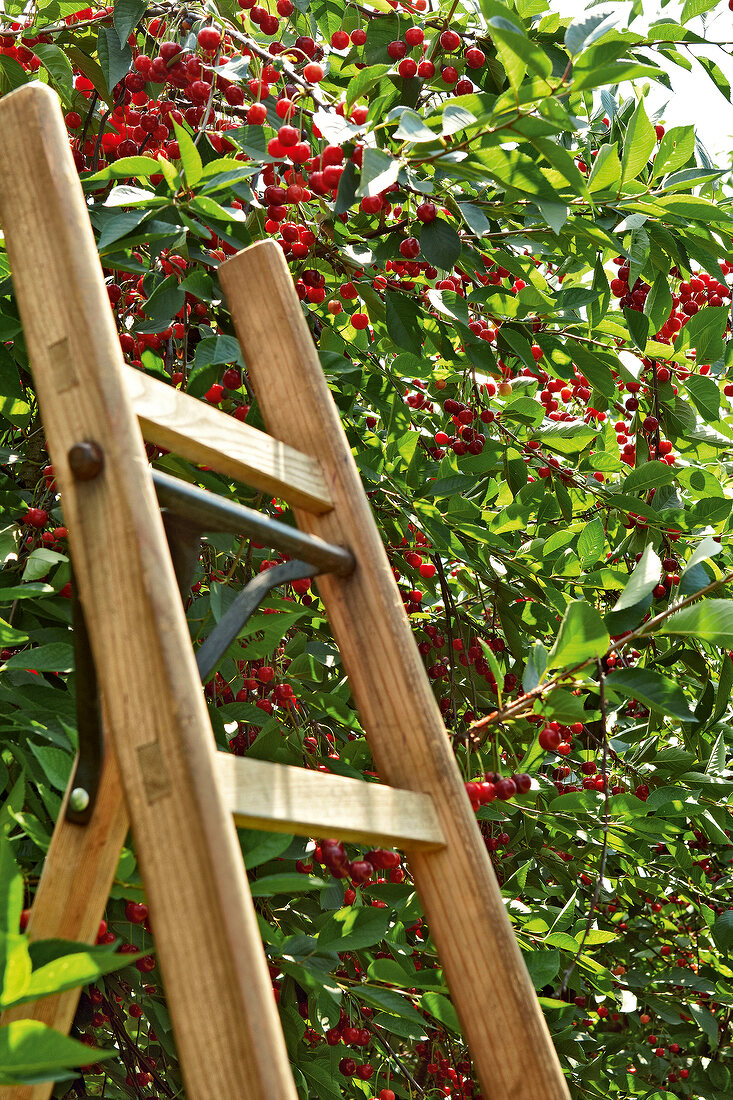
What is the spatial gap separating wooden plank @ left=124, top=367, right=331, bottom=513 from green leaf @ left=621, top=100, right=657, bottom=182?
2.57 feet

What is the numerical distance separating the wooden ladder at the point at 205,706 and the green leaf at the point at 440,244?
296 mm

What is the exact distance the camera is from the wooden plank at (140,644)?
1.86ft

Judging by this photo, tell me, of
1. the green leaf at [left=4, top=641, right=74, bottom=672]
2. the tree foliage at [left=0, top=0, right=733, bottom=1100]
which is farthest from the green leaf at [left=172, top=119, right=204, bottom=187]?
the green leaf at [left=4, top=641, right=74, bottom=672]

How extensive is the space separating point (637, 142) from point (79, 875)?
1241 mm

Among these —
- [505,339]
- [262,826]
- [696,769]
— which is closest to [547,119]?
[505,339]

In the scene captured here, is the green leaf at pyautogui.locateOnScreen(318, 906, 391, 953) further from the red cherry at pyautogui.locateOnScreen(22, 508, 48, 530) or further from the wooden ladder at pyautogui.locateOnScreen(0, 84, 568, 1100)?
the red cherry at pyautogui.locateOnScreen(22, 508, 48, 530)

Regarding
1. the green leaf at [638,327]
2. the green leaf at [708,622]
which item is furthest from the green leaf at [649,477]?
the green leaf at [708,622]

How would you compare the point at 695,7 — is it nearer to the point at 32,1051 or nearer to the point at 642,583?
the point at 642,583

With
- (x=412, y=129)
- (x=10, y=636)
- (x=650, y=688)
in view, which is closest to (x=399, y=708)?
(x=650, y=688)

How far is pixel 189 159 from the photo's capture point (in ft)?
3.85

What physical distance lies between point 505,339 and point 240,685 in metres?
0.78

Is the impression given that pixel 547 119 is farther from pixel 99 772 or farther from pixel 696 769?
pixel 696 769

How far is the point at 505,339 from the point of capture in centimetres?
174

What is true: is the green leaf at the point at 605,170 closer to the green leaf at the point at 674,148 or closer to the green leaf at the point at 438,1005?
the green leaf at the point at 674,148
